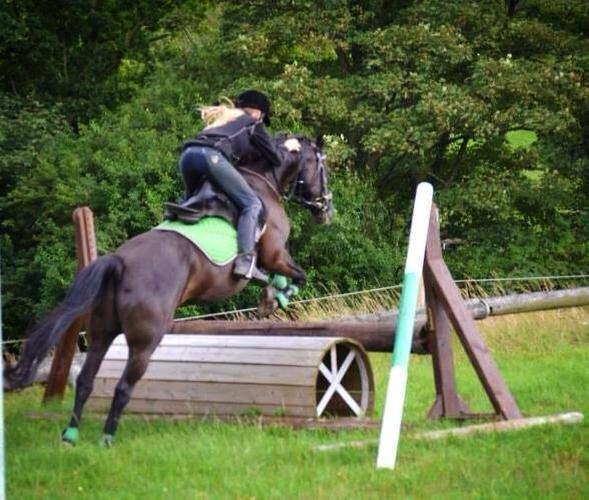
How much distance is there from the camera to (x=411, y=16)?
2358cm

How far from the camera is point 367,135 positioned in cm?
2267

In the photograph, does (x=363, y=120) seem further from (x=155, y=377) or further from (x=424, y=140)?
(x=155, y=377)

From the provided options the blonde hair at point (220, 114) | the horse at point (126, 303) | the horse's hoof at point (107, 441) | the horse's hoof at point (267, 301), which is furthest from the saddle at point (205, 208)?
the horse's hoof at point (107, 441)

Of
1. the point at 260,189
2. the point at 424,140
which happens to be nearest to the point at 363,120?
the point at 424,140

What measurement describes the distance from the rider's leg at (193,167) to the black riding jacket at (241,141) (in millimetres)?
69

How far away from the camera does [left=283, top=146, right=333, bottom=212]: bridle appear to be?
10914 mm

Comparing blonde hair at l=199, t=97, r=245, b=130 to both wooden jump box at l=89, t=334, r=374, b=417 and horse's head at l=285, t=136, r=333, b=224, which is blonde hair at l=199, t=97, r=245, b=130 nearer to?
horse's head at l=285, t=136, r=333, b=224

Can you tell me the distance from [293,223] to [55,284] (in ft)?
14.0

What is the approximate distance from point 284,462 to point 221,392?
1891mm

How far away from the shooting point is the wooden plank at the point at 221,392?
9.21 meters

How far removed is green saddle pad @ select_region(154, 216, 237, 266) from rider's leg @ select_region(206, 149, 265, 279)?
0.08m

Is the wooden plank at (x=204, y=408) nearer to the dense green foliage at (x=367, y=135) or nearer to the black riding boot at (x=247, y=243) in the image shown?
the black riding boot at (x=247, y=243)

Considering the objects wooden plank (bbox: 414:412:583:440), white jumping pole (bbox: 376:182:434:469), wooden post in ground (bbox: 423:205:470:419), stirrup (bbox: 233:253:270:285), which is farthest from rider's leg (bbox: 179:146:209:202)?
wooden plank (bbox: 414:412:583:440)

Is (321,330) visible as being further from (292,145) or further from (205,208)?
(292,145)
